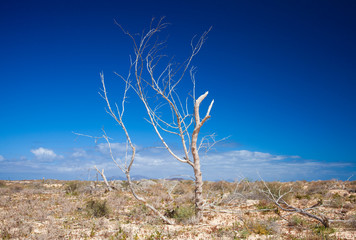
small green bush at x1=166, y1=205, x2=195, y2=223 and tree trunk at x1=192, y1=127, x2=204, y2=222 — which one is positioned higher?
tree trunk at x1=192, y1=127, x2=204, y2=222

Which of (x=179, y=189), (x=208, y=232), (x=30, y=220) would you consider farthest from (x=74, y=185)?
(x=208, y=232)

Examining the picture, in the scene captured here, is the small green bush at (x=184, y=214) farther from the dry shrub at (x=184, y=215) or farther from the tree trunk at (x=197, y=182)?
the tree trunk at (x=197, y=182)

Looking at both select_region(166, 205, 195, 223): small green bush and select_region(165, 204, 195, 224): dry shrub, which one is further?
select_region(166, 205, 195, 223): small green bush

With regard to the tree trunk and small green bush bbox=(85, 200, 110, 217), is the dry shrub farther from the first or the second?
small green bush bbox=(85, 200, 110, 217)

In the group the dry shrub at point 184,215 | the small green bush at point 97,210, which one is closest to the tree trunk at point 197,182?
the dry shrub at point 184,215

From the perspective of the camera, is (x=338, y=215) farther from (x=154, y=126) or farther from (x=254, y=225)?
(x=154, y=126)

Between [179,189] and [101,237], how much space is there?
562 inches

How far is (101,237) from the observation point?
7.07 meters

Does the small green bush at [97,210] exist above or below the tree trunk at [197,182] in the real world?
below

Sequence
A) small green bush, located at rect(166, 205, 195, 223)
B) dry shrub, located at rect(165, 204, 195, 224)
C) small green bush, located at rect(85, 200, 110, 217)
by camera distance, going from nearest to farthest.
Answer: dry shrub, located at rect(165, 204, 195, 224) → small green bush, located at rect(166, 205, 195, 223) → small green bush, located at rect(85, 200, 110, 217)

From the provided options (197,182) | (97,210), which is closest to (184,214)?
(197,182)

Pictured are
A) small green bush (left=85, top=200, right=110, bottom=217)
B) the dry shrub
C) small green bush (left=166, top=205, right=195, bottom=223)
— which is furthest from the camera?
small green bush (left=85, top=200, right=110, bottom=217)

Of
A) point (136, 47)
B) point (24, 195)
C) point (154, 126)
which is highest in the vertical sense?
point (136, 47)

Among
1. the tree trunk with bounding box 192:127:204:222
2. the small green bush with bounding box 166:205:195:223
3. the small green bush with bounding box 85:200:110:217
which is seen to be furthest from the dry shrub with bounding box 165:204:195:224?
the small green bush with bounding box 85:200:110:217
